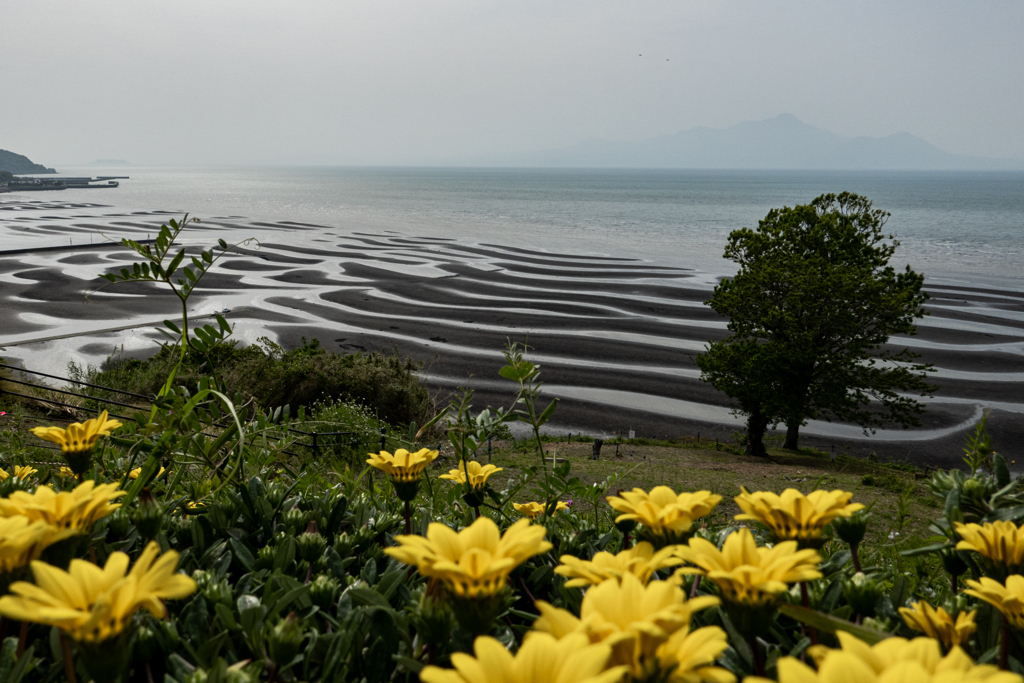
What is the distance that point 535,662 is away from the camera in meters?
0.65

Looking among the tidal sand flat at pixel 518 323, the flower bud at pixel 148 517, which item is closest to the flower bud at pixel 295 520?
the flower bud at pixel 148 517

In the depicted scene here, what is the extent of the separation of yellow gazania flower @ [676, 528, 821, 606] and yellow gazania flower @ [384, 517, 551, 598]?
21cm

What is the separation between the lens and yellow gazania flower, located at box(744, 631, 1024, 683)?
1.86 ft

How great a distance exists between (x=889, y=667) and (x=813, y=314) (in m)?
17.1

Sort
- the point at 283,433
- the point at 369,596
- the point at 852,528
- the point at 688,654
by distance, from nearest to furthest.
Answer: the point at 688,654 → the point at 369,596 → the point at 852,528 → the point at 283,433

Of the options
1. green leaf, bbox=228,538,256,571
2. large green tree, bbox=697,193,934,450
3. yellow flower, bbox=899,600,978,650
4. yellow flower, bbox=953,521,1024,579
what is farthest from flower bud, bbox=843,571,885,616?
large green tree, bbox=697,193,934,450

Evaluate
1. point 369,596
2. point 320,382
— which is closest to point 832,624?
point 369,596

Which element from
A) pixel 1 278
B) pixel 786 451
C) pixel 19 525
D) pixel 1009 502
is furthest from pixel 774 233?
pixel 1 278

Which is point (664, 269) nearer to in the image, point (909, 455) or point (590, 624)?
point (909, 455)

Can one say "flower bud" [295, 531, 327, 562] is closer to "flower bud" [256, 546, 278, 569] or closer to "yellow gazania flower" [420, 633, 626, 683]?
"flower bud" [256, 546, 278, 569]

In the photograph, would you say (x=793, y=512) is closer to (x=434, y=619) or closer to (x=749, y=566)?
(x=749, y=566)

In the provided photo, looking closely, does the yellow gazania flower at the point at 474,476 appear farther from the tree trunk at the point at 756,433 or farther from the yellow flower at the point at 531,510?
the tree trunk at the point at 756,433

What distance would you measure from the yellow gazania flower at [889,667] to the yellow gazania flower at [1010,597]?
321mm

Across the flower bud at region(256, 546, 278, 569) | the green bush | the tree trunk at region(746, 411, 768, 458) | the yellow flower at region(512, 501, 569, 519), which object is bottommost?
the tree trunk at region(746, 411, 768, 458)
